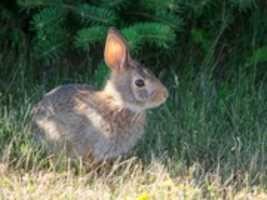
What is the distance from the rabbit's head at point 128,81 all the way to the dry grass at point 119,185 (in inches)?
12.3

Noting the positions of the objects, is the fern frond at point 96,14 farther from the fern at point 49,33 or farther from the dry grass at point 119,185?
the dry grass at point 119,185

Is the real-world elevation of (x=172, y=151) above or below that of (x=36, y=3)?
below

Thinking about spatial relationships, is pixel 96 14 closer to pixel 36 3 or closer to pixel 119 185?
pixel 36 3

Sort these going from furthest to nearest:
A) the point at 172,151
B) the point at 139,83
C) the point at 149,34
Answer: the point at 149,34 → the point at 172,151 → the point at 139,83

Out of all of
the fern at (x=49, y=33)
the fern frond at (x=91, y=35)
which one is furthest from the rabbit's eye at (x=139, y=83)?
the fern at (x=49, y=33)

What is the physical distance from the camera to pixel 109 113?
4.26 metres

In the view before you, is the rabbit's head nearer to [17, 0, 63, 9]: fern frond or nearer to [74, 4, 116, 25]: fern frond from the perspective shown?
[74, 4, 116, 25]: fern frond

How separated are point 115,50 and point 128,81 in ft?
0.57

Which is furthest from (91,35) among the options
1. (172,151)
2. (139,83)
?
(172,151)

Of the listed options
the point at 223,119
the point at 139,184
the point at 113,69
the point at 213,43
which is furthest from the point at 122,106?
the point at 213,43

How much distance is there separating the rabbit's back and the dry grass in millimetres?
127

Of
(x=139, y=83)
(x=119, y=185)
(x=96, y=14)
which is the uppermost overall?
(x=96, y=14)

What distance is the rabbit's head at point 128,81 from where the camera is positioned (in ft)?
13.7

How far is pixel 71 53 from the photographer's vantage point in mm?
5422
